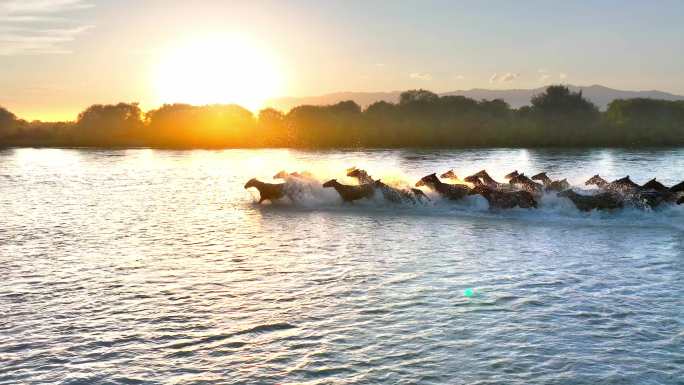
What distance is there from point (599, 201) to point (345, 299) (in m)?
16.5

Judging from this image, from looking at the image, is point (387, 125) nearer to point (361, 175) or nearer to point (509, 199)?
point (361, 175)

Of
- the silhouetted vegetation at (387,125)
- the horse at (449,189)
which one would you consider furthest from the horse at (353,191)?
the silhouetted vegetation at (387,125)

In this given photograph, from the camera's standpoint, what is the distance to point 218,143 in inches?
5251

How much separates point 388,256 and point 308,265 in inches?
100

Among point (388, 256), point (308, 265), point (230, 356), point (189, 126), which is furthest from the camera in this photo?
point (189, 126)

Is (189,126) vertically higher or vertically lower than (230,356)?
higher

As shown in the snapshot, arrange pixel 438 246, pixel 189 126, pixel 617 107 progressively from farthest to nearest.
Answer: pixel 189 126 < pixel 617 107 < pixel 438 246

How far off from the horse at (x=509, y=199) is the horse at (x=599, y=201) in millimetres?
1810

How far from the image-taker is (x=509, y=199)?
91.9 ft

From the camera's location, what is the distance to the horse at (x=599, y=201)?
2614 centimetres

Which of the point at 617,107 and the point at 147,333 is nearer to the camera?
the point at 147,333

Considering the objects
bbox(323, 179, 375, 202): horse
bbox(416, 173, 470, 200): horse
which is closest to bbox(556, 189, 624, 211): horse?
bbox(416, 173, 470, 200): horse

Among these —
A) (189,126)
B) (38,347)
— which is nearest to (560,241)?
(38,347)

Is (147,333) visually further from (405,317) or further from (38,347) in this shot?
(405,317)
